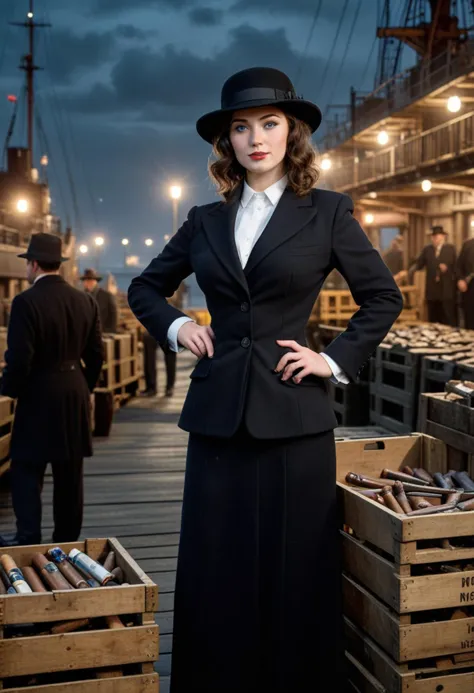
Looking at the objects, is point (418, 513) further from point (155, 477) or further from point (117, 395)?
point (117, 395)

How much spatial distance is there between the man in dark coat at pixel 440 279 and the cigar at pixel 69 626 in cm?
1125

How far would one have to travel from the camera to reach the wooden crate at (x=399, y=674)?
3264 mm

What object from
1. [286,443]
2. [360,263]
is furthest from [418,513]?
[360,263]

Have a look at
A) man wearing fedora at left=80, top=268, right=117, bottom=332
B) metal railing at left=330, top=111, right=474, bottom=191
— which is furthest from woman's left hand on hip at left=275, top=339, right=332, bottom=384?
metal railing at left=330, top=111, right=474, bottom=191

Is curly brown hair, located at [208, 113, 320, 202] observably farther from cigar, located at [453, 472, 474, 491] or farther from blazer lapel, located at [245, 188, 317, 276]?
cigar, located at [453, 472, 474, 491]

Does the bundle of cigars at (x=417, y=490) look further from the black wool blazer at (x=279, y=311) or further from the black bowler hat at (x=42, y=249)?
the black bowler hat at (x=42, y=249)

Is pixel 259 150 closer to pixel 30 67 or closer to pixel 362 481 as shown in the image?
pixel 362 481

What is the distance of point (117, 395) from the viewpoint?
49.0 feet

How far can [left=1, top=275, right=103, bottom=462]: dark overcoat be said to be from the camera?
18.1 ft

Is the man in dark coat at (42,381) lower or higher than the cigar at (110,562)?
higher

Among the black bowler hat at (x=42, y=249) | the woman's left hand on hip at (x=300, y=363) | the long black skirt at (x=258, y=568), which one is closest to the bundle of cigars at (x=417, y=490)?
the long black skirt at (x=258, y=568)

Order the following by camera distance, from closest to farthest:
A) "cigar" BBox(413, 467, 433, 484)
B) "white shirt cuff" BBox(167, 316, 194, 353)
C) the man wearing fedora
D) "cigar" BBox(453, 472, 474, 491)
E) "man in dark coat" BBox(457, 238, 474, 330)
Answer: "white shirt cuff" BBox(167, 316, 194, 353) → "cigar" BBox(453, 472, 474, 491) → "cigar" BBox(413, 467, 433, 484) → "man in dark coat" BBox(457, 238, 474, 330) → the man wearing fedora

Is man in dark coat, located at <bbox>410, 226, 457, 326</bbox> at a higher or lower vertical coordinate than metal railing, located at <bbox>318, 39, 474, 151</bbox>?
lower

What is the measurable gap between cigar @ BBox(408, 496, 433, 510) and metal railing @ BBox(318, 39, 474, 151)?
2161 cm
